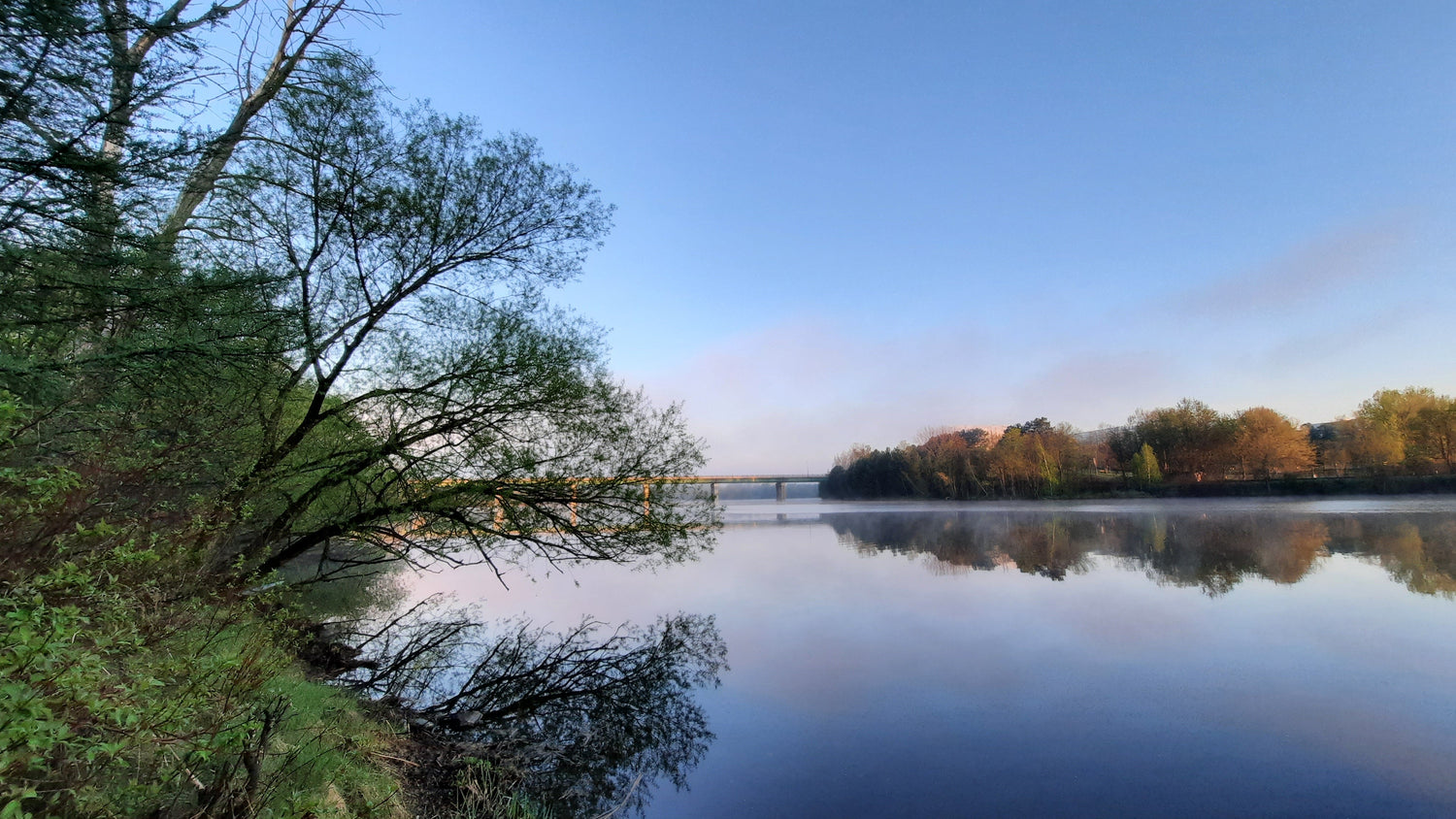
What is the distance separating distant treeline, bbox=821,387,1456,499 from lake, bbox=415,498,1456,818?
41.6 meters

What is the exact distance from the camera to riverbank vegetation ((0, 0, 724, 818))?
3.57m

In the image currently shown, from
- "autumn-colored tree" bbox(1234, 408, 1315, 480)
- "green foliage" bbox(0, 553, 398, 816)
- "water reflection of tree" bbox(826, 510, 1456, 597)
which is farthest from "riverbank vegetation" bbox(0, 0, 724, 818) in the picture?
"autumn-colored tree" bbox(1234, 408, 1315, 480)

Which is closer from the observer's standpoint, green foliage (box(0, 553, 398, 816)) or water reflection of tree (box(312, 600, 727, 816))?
green foliage (box(0, 553, 398, 816))

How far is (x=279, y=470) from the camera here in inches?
342

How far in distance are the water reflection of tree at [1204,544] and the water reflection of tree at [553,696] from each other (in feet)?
44.5

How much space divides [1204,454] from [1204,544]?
43.9 metres

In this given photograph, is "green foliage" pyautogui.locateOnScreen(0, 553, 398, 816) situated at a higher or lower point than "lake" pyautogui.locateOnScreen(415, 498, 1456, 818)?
higher

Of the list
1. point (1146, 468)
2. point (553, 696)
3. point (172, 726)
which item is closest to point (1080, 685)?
point (553, 696)

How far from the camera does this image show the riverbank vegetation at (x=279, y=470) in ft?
11.7

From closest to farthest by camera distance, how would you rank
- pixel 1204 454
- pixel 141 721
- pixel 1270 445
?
pixel 141 721 < pixel 1270 445 < pixel 1204 454

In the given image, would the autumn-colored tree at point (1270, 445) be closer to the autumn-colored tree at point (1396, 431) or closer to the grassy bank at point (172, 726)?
the autumn-colored tree at point (1396, 431)

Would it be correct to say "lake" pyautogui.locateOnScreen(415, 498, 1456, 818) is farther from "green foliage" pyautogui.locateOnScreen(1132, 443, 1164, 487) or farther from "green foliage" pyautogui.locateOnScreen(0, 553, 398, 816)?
"green foliage" pyautogui.locateOnScreen(1132, 443, 1164, 487)

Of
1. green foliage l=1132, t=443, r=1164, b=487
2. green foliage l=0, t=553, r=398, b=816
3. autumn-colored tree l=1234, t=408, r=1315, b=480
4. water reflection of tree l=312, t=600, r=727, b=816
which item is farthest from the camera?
green foliage l=1132, t=443, r=1164, b=487

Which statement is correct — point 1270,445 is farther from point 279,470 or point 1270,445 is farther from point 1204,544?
point 279,470
